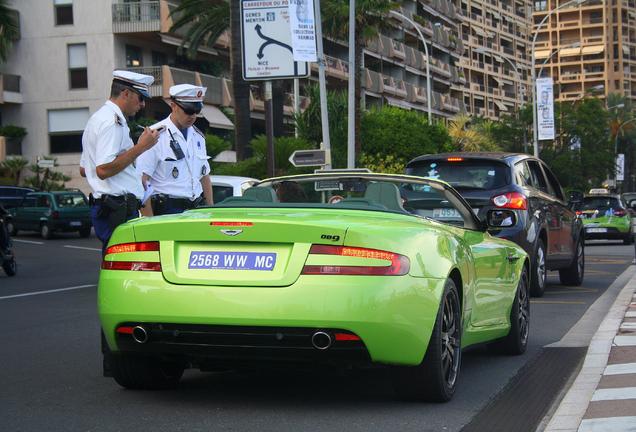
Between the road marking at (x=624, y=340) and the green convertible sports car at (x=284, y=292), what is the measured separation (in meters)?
2.45

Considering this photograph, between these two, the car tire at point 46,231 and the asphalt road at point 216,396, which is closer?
the asphalt road at point 216,396

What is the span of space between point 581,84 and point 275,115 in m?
125

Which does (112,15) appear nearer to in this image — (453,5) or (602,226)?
(602,226)

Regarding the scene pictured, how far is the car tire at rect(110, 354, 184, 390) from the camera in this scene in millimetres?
6980

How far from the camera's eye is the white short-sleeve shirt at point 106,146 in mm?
7973

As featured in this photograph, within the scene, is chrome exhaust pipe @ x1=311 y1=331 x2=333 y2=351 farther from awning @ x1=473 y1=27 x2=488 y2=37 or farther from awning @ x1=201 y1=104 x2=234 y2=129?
awning @ x1=473 y1=27 x2=488 y2=37

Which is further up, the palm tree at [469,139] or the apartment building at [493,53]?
the apartment building at [493,53]

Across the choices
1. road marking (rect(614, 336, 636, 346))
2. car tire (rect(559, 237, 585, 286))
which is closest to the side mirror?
road marking (rect(614, 336, 636, 346))

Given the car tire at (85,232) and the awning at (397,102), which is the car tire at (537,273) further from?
the awning at (397,102)

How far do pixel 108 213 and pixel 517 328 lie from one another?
3081 mm

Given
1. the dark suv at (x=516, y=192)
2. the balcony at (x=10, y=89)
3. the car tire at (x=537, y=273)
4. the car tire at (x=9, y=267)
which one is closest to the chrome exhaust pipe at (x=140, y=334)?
the dark suv at (x=516, y=192)

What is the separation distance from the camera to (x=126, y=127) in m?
8.09

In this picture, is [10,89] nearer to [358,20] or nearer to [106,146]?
[358,20]

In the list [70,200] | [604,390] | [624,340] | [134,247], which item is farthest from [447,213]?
[70,200]
